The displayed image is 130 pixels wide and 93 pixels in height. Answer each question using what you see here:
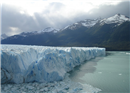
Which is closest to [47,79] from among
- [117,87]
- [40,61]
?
[40,61]

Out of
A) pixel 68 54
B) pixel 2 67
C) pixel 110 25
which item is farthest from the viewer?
pixel 110 25

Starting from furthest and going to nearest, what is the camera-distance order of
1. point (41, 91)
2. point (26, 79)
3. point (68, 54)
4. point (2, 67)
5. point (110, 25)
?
1. point (110, 25)
2. point (68, 54)
3. point (26, 79)
4. point (2, 67)
5. point (41, 91)

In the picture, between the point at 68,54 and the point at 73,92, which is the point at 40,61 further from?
the point at 68,54

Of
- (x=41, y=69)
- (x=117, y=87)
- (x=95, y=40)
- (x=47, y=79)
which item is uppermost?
(x=95, y=40)

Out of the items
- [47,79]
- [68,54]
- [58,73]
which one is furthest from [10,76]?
[68,54]

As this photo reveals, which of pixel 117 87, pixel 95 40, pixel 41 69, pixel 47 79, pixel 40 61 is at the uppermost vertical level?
pixel 95 40

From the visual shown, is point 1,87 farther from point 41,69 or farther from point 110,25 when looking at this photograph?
point 110,25

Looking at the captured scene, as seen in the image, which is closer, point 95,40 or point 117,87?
point 117,87

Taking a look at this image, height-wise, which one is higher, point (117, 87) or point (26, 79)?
point (26, 79)

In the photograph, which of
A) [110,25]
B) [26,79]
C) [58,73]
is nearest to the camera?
[26,79]
